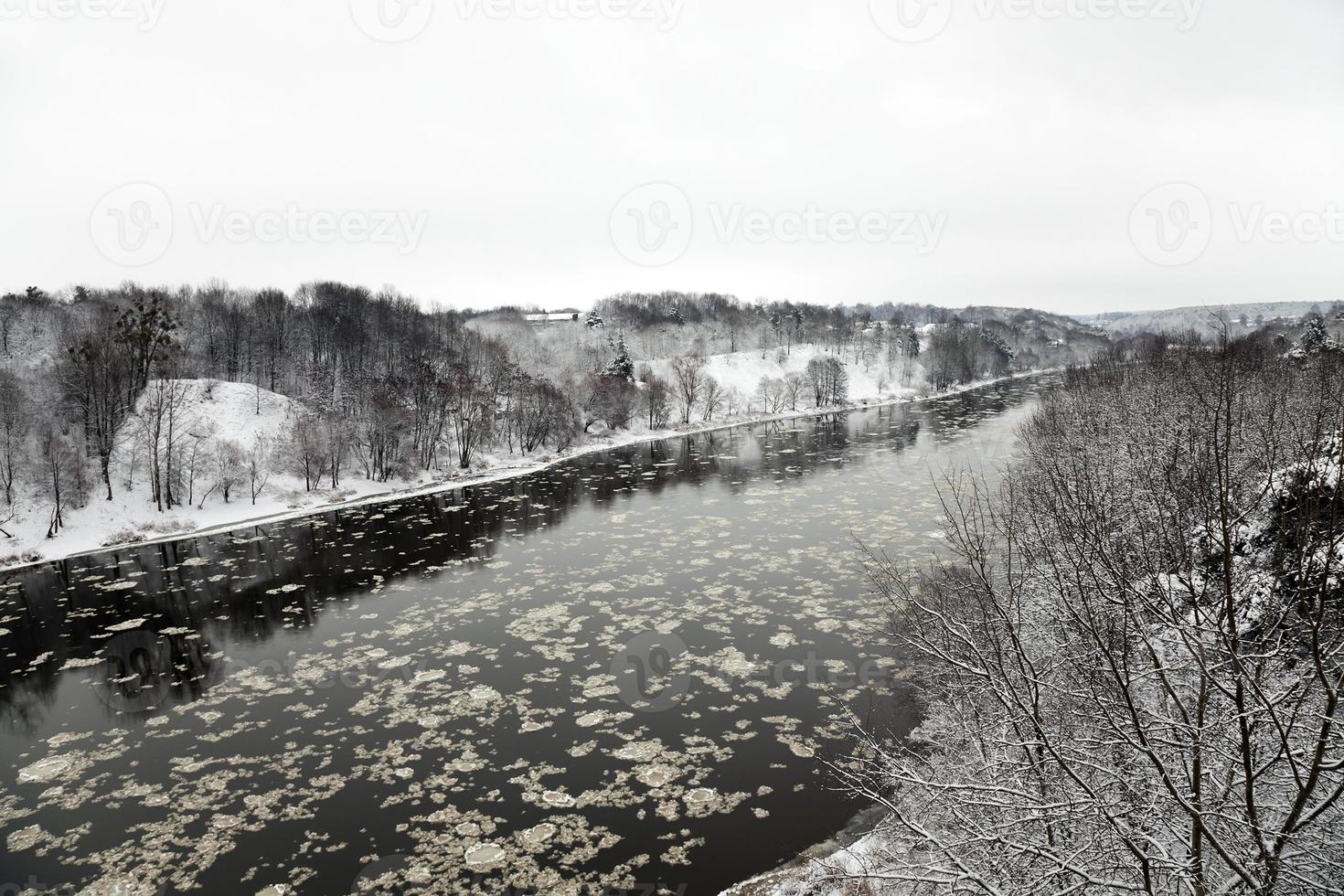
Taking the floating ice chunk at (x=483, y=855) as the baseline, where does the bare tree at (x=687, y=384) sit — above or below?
above

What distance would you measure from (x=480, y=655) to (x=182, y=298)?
260ft

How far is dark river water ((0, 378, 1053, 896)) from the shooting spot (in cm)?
1125

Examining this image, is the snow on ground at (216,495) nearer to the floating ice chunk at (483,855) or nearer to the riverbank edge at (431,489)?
the riverbank edge at (431,489)

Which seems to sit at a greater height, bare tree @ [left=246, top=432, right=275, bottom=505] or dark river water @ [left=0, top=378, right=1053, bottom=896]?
bare tree @ [left=246, top=432, right=275, bottom=505]

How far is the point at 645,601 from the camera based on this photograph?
22.7m

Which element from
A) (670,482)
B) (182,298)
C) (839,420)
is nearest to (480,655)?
(670,482)

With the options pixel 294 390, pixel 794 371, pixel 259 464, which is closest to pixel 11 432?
pixel 259 464

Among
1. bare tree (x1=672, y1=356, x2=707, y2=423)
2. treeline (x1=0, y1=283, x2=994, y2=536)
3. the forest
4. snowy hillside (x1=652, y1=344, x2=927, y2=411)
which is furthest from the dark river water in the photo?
snowy hillside (x1=652, y1=344, x2=927, y2=411)

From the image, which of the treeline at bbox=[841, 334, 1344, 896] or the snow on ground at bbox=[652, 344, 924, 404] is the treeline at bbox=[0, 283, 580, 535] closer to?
the snow on ground at bbox=[652, 344, 924, 404]

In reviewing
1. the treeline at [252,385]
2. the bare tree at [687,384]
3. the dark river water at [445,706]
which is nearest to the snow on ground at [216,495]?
the treeline at [252,385]

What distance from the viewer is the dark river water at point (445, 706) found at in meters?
11.2

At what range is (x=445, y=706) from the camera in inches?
637

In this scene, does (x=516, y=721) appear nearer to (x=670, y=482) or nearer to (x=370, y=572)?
(x=370, y=572)

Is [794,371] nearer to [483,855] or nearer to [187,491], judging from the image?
[187,491]
